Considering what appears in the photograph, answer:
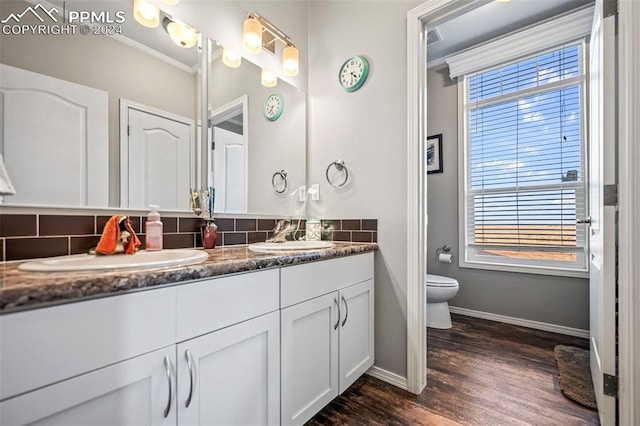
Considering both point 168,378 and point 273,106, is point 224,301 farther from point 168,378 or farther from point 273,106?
point 273,106

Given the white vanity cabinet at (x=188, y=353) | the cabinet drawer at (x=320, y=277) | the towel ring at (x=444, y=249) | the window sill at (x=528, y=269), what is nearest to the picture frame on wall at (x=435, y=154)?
the towel ring at (x=444, y=249)

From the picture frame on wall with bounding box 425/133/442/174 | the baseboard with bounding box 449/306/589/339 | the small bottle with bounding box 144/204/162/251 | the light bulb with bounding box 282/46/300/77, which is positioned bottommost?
the baseboard with bounding box 449/306/589/339

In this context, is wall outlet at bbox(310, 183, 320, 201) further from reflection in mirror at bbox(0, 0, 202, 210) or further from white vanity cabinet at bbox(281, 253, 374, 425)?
reflection in mirror at bbox(0, 0, 202, 210)

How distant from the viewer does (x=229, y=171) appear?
1604 mm

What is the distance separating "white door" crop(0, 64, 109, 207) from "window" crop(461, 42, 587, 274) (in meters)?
2.93

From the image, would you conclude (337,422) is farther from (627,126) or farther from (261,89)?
(261,89)

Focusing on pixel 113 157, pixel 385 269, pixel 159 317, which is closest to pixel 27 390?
pixel 159 317

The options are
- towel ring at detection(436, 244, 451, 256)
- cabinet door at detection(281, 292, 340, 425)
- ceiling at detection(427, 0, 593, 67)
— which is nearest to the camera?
cabinet door at detection(281, 292, 340, 425)

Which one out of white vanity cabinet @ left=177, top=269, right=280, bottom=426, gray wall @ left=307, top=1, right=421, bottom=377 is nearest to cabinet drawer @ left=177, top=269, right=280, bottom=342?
white vanity cabinet @ left=177, top=269, right=280, bottom=426

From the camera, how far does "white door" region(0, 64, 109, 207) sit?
95cm

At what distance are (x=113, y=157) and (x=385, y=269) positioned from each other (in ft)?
4.82

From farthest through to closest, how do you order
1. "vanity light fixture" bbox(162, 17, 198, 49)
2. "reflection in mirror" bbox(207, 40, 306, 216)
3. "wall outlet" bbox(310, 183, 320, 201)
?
"wall outlet" bbox(310, 183, 320, 201), "reflection in mirror" bbox(207, 40, 306, 216), "vanity light fixture" bbox(162, 17, 198, 49)

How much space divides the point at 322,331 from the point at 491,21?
9.48 ft

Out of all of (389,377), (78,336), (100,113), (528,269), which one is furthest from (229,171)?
(528,269)
